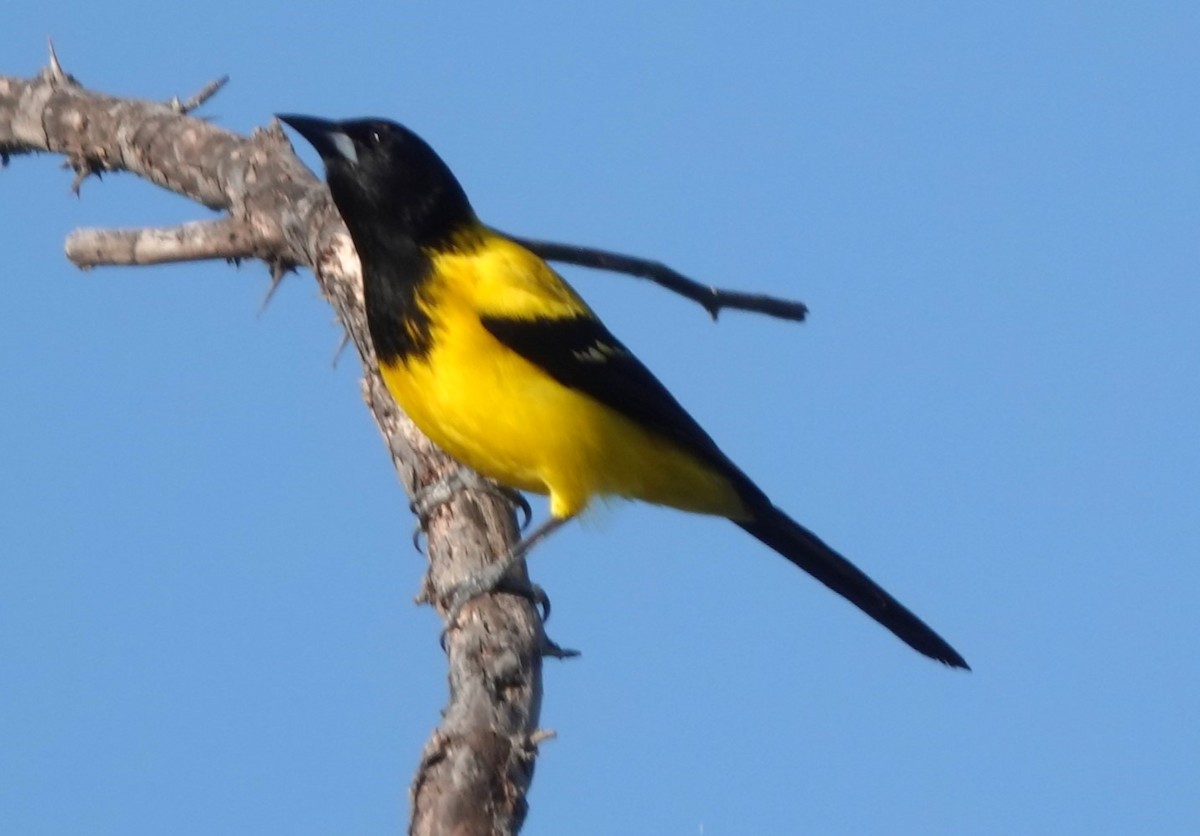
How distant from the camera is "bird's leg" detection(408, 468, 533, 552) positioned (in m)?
7.40

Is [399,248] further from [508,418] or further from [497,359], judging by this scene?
[508,418]

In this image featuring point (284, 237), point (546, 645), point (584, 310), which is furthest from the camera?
point (284, 237)

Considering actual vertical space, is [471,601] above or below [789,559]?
below

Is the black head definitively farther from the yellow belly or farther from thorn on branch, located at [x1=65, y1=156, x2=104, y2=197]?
thorn on branch, located at [x1=65, y1=156, x2=104, y2=197]

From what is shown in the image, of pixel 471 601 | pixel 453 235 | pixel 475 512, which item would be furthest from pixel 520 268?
pixel 471 601

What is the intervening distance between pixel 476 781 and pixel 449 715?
0.37 m

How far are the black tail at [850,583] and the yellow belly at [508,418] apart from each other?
38.2 inches

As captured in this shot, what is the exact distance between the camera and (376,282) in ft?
23.6

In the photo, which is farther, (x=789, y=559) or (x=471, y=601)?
(x=789, y=559)

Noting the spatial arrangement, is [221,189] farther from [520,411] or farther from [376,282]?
[520,411]

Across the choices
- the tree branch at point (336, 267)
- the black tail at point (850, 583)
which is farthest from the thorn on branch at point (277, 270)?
the black tail at point (850, 583)

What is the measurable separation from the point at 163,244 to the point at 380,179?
183cm

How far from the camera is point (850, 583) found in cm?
805

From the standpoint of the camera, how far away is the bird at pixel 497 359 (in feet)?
22.7
